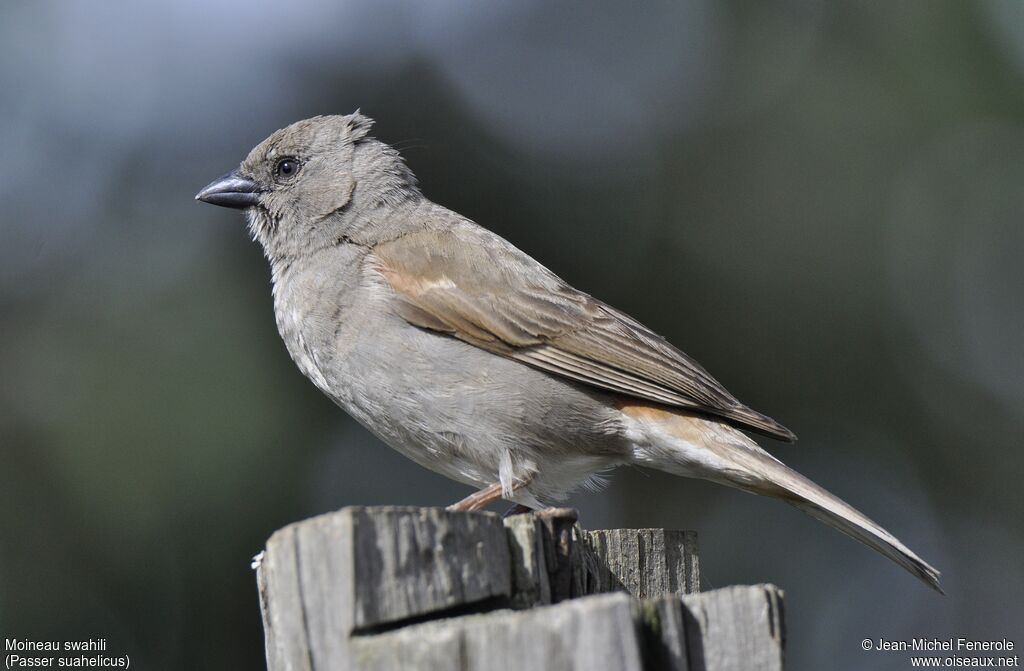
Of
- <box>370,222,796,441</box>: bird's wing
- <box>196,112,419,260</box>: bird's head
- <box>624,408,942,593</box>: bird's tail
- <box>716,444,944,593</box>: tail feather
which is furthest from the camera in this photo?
<box>196,112,419,260</box>: bird's head

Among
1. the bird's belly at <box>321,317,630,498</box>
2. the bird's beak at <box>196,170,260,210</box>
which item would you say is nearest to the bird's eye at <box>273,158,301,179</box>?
the bird's beak at <box>196,170,260,210</box>

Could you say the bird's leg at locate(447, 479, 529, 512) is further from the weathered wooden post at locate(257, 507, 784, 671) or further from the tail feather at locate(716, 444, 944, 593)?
the weathered wooden post at locate(257, 507, 784, 671)

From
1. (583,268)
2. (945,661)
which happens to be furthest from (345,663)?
(583,268)

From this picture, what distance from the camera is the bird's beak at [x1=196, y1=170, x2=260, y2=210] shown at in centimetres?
571

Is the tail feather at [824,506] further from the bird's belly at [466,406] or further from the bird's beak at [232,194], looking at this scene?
the bird's beak at [232,194]

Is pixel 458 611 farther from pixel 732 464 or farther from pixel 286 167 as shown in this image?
pixel 286 167

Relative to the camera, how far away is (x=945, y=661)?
455cm

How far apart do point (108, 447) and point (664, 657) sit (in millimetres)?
4854

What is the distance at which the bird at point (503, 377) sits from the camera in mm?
4551

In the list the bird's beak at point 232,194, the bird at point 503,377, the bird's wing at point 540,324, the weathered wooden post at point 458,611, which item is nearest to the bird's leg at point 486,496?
the bird at point 503,377

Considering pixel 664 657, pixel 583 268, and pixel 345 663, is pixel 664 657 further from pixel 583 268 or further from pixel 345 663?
pixel 583 268

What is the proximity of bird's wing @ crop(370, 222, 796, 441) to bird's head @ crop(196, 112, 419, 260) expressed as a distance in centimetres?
51

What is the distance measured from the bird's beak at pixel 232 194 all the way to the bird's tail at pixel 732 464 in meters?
2.41

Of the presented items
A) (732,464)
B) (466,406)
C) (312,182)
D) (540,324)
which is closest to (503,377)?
(466,406)
